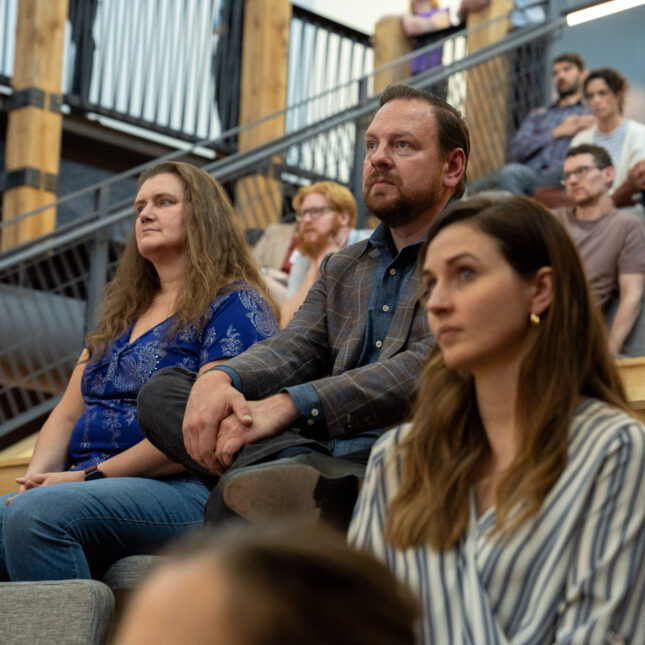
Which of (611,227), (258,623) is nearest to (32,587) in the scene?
(258,623)

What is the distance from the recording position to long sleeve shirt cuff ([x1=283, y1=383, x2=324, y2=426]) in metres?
1.83

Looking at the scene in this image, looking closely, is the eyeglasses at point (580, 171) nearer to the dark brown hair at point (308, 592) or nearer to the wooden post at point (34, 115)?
the wooden post at point (34, 115)

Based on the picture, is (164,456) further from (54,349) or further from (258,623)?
(54,349)

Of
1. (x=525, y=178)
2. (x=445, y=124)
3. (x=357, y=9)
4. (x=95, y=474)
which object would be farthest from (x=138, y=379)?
(x=357, y=9)

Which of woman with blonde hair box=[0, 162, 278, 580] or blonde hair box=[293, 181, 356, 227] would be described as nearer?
woman with blonde hair box=[0, 162, 278, 580]

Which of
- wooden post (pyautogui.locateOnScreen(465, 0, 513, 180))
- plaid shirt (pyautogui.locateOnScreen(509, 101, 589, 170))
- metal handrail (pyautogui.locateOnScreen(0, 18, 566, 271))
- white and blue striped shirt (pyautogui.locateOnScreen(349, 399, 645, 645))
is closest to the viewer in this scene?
white and blue striped shirt (pyautogui.locateOnScreen(349, 399, 645, 645))

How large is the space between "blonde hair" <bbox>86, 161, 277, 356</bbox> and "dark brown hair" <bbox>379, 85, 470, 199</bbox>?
48cm

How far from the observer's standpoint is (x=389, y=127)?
2105mm

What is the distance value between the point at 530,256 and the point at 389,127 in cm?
76

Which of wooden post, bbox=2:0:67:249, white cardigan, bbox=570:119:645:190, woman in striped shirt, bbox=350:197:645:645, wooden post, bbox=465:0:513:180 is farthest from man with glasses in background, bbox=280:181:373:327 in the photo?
woman in striped shirt, bbox=350:197:645:645

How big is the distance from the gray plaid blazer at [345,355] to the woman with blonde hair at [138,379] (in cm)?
22

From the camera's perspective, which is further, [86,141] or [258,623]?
[86,141]

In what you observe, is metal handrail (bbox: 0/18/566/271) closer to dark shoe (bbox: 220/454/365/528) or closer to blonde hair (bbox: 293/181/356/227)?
blonde hair (bbox: 293/181/356/227)

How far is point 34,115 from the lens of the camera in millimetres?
5785
